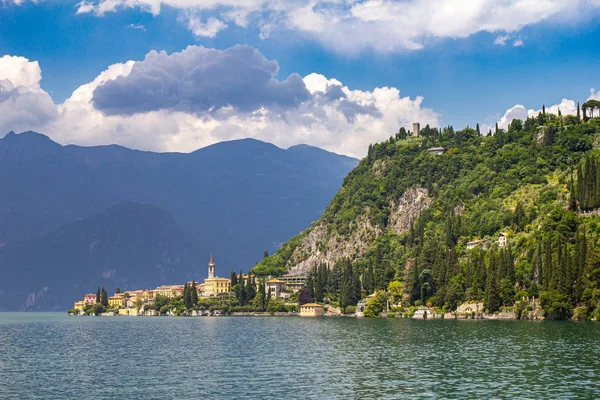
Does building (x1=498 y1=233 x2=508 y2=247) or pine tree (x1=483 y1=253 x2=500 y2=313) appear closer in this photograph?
pine tree (x1=483 y1=253 x2=500 y2=313)

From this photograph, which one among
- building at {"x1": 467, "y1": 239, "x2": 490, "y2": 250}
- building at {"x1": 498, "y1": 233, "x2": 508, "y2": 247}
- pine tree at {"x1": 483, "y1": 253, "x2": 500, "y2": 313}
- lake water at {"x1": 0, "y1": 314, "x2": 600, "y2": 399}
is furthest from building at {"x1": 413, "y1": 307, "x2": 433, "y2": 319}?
lake water at {"x1": 0, "y1": 314, "x2": 600, "y2": 399}

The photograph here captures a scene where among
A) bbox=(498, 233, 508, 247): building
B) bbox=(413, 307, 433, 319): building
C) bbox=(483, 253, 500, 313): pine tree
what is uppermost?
bbox=(498, 233, 508, 247): building

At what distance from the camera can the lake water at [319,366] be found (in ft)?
198

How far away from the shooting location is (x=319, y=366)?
7512 cm

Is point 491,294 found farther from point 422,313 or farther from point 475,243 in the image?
point 475,243

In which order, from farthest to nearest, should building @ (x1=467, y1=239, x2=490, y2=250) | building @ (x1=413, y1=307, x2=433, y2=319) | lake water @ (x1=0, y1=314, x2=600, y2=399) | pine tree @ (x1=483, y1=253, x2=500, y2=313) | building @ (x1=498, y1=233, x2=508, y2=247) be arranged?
1. building @ (x1=467, y1=239, x2=490, y2=250)
2. building @ (x1=498, y1=233, x2=508, y2=247)
3. building @ (x1=413, y1=307, x2=433, y2=319)
4. pine tree @ (x1=483, y1=253, x2=500, y2=313)
5. lake water @ (x1=0, y1=314, x2=600, y2=399)

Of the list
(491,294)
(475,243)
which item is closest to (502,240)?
(475,243)

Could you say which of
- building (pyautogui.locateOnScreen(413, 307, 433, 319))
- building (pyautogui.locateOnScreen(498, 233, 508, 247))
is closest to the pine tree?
building (pyautogui.locateOnScreen(413, 307, 433, 319))

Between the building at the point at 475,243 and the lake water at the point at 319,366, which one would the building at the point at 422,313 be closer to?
the building at the point at 475,243

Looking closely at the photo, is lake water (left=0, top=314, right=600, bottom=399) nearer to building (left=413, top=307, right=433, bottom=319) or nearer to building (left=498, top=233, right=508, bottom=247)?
building (left=413, top=307, right=433, bottom=319)

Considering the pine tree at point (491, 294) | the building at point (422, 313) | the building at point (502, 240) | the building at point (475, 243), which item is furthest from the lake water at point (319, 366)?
the building at point (475, 243)

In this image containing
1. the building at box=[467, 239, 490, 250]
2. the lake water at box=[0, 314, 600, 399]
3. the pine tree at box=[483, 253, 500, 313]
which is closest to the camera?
the lake water at box=[0, 314, 600, 399]

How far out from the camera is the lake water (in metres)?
60.4

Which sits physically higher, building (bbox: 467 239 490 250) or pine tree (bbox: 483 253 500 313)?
building (bbox: 467 239 490 250)
